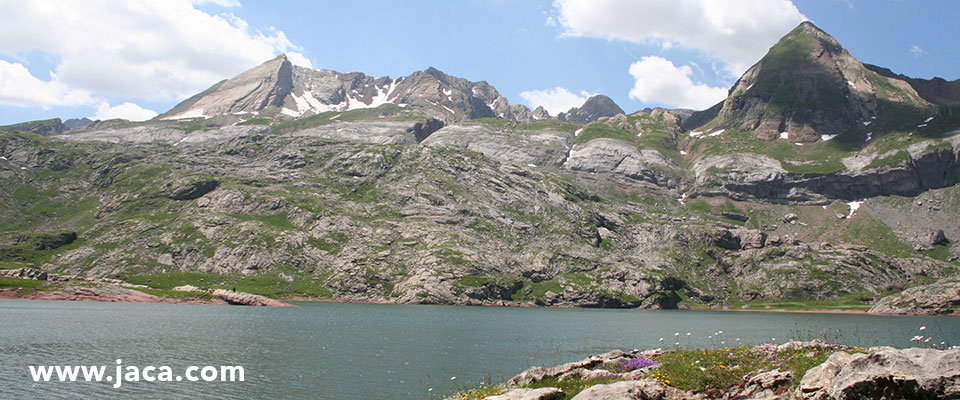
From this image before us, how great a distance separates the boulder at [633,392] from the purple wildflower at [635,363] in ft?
22.6

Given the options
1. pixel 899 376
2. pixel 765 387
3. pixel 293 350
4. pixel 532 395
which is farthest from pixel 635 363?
pixel 293 350

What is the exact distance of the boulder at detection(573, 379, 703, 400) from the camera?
61.5 feet

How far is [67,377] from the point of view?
41.3 m

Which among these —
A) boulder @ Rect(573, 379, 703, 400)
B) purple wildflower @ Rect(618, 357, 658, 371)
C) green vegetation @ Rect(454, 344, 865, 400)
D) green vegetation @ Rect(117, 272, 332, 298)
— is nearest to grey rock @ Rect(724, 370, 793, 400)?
green vegetation @ Rect(454, 344, 865, 400)

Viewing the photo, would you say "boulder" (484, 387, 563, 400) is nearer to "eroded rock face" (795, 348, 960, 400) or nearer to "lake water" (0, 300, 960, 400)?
"eroded rock face" (795, 348, 960, 400)

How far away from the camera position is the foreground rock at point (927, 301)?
167875 millimetres

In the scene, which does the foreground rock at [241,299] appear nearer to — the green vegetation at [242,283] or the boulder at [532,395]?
the green vegetation at [242,283]

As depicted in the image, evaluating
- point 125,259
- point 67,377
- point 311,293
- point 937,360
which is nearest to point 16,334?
point 67,377

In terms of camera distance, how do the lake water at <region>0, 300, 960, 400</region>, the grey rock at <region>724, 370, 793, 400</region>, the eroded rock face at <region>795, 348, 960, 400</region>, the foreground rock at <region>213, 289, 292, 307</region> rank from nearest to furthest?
the eroded rock face at <region>795, 348, 960, 400</region> → the grey rock at <region>724, 370, 793, 400</region> → the lake water at <region>0, 300, 960, 400</region> → the foreground rock at <region>213, 289, 292, 307</region>

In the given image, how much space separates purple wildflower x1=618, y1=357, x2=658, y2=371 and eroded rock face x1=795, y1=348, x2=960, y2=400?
13750 mm

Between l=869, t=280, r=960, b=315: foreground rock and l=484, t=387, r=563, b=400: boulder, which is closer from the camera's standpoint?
l=484, t=387, r=563, b=400: boulder

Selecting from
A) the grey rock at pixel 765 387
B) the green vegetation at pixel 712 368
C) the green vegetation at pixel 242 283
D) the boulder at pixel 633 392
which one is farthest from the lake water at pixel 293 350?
the green vegetation at pixel 242 283

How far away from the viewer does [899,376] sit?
1316 cm

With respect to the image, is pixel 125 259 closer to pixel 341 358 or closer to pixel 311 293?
pixel 311 293
